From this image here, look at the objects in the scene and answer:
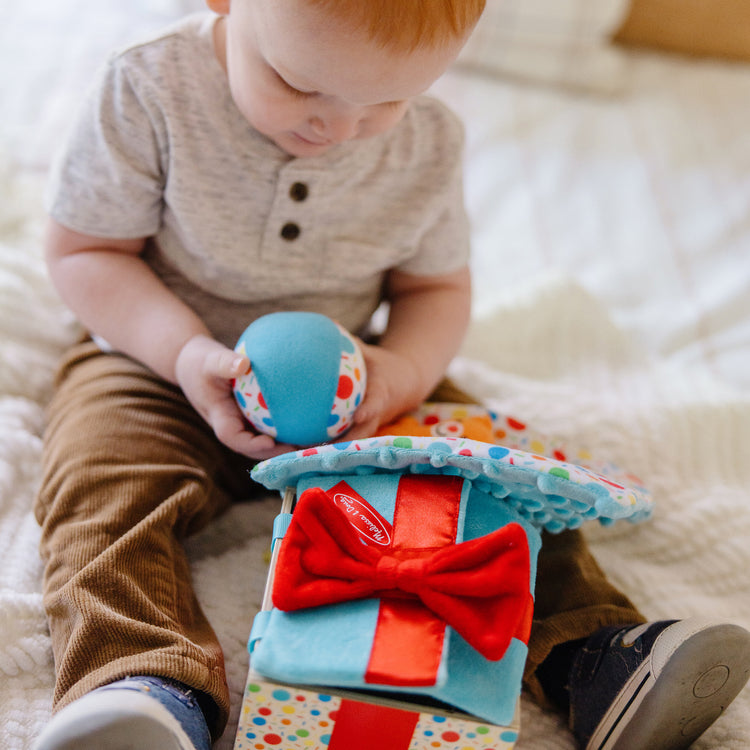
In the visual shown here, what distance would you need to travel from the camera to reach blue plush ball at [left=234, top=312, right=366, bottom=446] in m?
0.70

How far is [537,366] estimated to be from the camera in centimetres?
113

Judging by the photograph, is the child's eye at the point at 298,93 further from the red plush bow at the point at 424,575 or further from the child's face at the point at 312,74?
the red plush bow at the point at 424,575

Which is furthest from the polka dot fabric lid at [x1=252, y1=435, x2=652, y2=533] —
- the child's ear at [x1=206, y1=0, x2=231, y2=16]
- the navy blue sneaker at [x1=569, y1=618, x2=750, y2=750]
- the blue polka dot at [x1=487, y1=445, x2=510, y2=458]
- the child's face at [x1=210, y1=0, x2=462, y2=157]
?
the child's ear at [x1=206, y1=0, x2=231, y2=16]

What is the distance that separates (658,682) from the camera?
0.64 metres

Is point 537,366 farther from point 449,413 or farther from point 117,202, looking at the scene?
point 117,202

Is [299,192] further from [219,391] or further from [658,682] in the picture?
[658,682]

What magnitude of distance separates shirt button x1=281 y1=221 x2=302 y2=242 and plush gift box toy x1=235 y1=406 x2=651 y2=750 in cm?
29

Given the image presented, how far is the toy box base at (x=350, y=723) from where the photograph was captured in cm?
56

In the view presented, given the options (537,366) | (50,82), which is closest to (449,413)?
(537,366)

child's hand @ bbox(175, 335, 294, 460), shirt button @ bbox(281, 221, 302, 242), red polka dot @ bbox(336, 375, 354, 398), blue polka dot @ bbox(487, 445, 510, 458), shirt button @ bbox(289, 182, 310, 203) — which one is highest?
shirt button @ bbox(289, 182, 310, 203)

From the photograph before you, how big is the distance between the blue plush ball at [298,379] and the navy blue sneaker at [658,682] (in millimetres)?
301

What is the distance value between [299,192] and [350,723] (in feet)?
1.65

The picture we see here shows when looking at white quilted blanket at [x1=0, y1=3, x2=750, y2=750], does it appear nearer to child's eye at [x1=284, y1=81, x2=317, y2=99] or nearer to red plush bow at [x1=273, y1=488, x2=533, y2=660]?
red plush bow at [x1=273, y1=488, x2=533, y2=660]

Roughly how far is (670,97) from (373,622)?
4.25 ft
